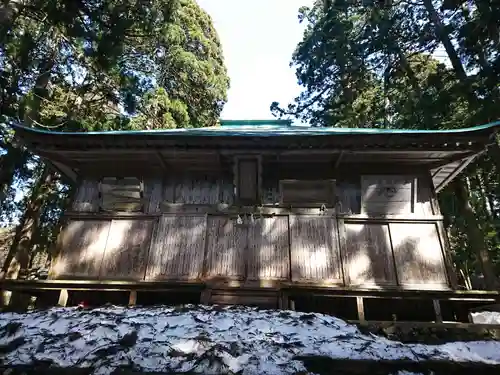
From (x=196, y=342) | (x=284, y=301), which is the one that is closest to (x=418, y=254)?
(x=284, y=301)

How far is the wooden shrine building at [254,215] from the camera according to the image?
7.66m

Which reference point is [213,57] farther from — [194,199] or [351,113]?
[194,199]

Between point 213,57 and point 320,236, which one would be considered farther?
point 213,57

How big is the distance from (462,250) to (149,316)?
15.0m

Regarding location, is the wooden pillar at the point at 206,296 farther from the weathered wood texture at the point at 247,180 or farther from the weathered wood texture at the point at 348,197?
the weathered wood texture at the point at 348,197

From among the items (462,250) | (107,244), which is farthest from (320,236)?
(462,250)

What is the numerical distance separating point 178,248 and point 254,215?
192 cm

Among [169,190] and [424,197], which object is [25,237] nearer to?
[169,190]

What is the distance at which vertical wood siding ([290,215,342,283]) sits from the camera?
7727 mm

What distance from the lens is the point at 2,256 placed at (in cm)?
1894

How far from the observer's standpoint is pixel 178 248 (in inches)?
318

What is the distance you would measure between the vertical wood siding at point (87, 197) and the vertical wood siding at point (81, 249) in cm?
33

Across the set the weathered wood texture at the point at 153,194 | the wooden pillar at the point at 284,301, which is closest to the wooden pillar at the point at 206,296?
the wooden pillar at the point at 284,301

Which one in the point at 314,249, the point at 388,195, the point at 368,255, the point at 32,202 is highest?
the point at 32,202
